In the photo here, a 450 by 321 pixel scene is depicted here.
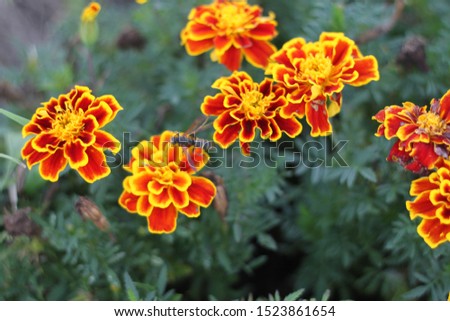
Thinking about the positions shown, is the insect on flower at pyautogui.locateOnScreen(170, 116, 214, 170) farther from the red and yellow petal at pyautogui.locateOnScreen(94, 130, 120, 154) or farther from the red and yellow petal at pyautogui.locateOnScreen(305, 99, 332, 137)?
the red and yellow petal at pyautogui.locateOnScreen(305, 99, 332, 137)

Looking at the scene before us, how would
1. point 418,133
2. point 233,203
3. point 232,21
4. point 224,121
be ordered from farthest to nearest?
1. point 233,203
2. point 232,21
3. point 224,121
4. point 418,133

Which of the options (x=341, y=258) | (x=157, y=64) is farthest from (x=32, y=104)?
(x=341, y=258)

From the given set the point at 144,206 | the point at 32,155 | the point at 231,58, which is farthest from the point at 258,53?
the point at 32,155

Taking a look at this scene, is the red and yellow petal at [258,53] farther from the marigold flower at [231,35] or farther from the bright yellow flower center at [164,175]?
the bright yellow flower center at [164,175]

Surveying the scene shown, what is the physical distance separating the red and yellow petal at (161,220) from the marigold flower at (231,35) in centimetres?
50

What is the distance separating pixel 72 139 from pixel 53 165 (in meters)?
0.08

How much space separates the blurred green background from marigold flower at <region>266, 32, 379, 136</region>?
0.27m

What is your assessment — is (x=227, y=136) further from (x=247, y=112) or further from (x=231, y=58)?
(x=231, y=58)

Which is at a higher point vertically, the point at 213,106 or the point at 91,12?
the point at 91,12

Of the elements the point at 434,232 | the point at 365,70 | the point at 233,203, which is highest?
the point at 365,70

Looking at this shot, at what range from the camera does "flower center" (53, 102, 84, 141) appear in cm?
137

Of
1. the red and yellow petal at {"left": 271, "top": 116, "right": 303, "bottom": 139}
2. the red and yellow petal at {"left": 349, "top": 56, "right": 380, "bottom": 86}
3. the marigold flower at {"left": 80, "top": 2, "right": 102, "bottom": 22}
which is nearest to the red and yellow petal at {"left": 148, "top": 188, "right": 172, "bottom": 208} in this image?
the red and yellow petal at {"left": 271, "top": 116, "right": 303, "bottom": 139}

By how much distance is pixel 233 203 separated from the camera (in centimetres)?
176
